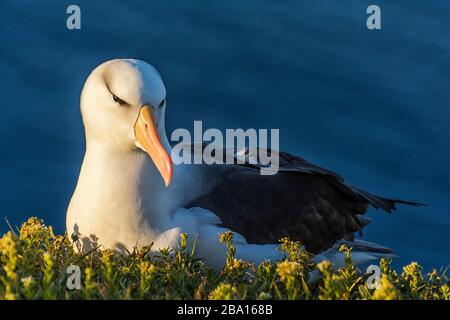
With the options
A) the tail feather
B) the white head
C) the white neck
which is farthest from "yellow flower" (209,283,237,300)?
the tail feather

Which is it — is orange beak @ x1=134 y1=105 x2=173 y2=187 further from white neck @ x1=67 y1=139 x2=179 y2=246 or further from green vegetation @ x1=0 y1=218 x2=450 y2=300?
green vegetation @ x1=0 y1=218 x2=450 y2=300

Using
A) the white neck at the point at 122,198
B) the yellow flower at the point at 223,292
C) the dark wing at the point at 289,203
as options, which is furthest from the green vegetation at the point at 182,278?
the dark wing at the point at 289,203

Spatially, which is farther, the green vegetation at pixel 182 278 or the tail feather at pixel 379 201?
the tail feather at pixel 379 201

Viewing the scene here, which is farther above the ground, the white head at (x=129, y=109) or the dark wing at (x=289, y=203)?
the white head at (x=129, y=109)

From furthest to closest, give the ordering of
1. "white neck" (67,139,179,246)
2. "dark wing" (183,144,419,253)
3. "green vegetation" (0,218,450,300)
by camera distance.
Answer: "dark wing" (183,144,419,253) → "white neck" (67,139,179,246) → "green vegetation" (0,218,450,300)

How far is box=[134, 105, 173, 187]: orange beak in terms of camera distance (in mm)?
5922

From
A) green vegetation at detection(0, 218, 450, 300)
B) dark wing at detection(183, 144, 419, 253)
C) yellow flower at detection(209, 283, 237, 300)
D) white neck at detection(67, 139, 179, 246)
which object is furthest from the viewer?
dark wing at detection(183, 144, 419, 253)

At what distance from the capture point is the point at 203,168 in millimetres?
6781

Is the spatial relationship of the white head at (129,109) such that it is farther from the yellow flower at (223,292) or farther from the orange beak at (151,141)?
the yellow flower at (223,292)

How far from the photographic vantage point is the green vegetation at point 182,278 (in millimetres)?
4664
